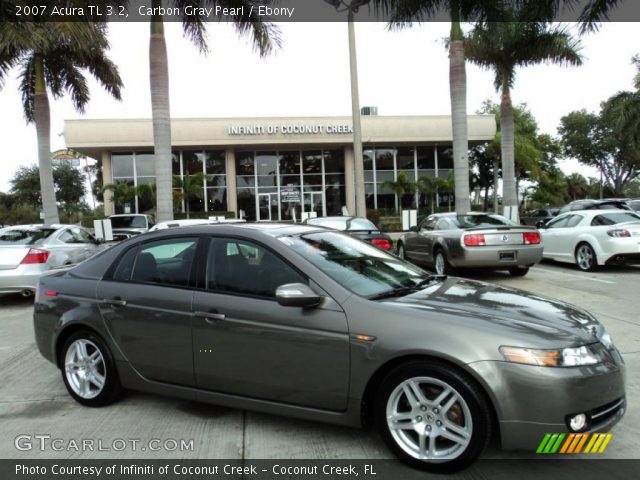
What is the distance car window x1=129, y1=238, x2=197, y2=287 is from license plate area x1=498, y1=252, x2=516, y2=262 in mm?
7242

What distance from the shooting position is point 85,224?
101 feet

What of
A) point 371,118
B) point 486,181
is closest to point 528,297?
point 371,118

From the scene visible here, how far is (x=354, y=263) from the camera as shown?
381cm

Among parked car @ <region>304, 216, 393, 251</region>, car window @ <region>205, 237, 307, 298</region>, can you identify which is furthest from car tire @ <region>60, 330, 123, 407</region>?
parked car @ <region>304, 216, 393, 251</region>

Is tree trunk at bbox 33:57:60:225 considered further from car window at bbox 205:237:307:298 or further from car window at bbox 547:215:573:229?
car window at bbox 205:237:307:298

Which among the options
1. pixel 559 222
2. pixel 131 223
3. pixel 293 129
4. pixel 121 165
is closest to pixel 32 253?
pixel 131 223

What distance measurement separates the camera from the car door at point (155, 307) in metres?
3.70

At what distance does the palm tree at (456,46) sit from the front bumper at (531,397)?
1310 cm

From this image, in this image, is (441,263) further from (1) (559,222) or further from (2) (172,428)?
(2) (172,428)

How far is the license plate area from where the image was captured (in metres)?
9.68

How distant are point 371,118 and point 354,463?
92.4 ft

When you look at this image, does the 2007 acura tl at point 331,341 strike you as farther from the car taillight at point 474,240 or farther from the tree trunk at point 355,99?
the tree trunk at point 355,99

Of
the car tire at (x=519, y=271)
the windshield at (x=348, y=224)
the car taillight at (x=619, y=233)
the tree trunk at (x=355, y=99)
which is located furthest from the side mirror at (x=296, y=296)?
the tree trunk at (x=355, y=99)

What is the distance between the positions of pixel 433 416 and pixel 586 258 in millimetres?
9660
